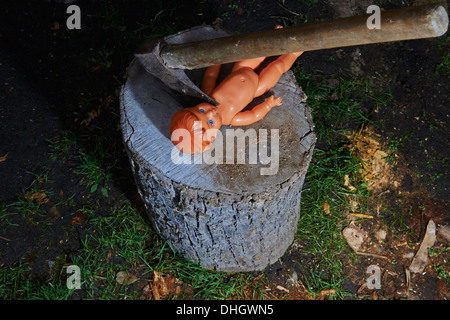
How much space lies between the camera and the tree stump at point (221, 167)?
7.79 ft

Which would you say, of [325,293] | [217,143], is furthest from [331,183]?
[217,143]

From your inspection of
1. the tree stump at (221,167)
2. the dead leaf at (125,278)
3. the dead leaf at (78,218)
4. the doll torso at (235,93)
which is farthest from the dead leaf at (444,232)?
the dead leaf at (78,218)

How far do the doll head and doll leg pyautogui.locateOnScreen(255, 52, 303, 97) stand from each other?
472 mm

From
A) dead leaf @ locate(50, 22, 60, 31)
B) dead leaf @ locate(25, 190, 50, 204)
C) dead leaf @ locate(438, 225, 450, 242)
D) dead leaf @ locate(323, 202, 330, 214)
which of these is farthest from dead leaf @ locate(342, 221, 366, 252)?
dead leaf @ locate(50, 22, 60, 31)

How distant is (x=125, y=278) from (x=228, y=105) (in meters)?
1.79

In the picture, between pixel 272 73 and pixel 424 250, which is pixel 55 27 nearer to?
pixel 272 73

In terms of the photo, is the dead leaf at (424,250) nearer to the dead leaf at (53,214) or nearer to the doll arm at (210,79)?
the doll arm at (210,79)

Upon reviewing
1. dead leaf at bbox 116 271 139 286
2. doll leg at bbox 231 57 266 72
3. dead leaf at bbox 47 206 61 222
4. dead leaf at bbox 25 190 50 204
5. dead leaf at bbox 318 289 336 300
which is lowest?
dead leaf at bbox 318 289 336 300

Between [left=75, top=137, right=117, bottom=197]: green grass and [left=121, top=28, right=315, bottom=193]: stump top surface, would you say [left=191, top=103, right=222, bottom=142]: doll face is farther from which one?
[left=75, top=137, right=117, bottom=197]: green grass

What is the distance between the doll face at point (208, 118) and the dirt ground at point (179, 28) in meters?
1.59

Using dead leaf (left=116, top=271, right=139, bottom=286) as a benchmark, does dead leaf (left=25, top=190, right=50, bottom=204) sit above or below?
above

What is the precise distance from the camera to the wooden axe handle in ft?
5.43

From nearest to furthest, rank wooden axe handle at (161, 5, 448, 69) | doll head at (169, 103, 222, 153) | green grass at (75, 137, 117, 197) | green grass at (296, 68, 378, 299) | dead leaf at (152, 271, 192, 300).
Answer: wooden axe handle at (161, 5, 448, 69)
doll head at (169, 103, 222, 153)
dead leaf at (152, 271, 192, 300)
green grass at (296, 68, 378, 299)
green grass at (75, 137, 117, 197)

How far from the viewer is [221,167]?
2.41m
